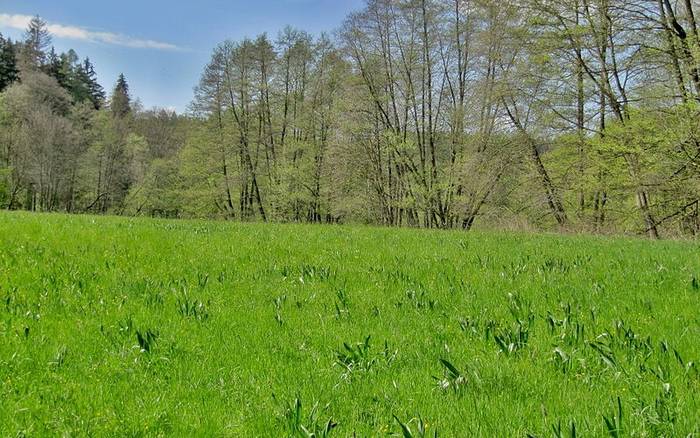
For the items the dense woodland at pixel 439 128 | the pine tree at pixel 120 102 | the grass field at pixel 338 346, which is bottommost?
the grass field at pixel 338 346

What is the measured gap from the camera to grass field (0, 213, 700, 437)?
2561mm

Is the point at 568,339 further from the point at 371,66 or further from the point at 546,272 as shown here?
the point at 371,66

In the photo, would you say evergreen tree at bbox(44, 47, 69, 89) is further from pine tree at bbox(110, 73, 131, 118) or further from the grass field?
the grass field

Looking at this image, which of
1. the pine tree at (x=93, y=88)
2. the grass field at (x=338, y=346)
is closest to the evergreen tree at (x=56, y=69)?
the pine tree at (x=93, y=88)

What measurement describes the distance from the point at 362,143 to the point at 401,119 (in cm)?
338

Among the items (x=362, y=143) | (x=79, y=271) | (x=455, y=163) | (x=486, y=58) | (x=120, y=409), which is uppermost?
(x=486, y=58)

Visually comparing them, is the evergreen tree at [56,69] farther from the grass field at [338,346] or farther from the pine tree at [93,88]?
the grass field at [338,346]

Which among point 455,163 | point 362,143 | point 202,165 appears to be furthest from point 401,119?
point 202,165

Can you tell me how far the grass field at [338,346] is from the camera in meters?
2.56

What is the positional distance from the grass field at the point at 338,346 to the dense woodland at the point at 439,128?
46.6ft

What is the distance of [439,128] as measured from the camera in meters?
30.0

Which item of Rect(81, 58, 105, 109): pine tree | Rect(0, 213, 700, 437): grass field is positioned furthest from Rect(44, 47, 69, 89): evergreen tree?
Rect(0, 213, 700, 437): grass field

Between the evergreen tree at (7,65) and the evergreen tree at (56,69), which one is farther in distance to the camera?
the evergreen tree at (56,69)

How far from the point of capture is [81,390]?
2.91m
